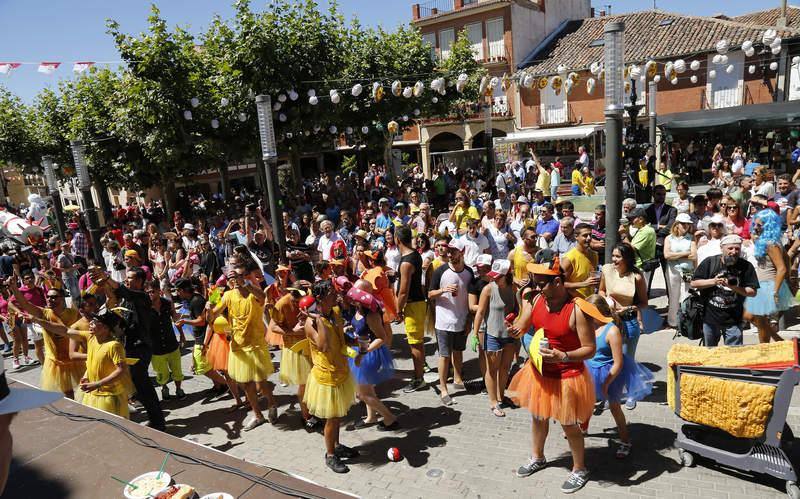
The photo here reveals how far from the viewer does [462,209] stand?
10453 mm

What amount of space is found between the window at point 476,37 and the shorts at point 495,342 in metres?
29.2

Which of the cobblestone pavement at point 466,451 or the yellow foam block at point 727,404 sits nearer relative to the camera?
the yellow foam block at point 727,404

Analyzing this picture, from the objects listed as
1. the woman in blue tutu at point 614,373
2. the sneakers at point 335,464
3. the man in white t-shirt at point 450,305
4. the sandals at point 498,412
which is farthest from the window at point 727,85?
the sneakers at point 335,464

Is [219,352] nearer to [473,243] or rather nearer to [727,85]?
[473,243]

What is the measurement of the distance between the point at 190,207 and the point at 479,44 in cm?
1885

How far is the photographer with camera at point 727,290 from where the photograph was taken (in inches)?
208

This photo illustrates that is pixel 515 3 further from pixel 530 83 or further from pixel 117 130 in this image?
pixel 117 130

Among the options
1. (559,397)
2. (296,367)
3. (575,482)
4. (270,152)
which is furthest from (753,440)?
(270,152)

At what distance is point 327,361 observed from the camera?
4.78 metres

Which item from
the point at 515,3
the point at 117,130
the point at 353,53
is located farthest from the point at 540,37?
the point at 117,130

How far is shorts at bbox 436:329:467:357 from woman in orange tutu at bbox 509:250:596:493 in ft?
6.04

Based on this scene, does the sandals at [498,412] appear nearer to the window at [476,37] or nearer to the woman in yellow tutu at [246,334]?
the woman in yellow tutu at [246,334]

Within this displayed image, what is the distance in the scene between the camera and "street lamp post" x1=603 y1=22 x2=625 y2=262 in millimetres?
7172

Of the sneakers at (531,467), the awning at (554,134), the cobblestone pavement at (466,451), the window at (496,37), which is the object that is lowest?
the cobblestone pavement at (466,451)
